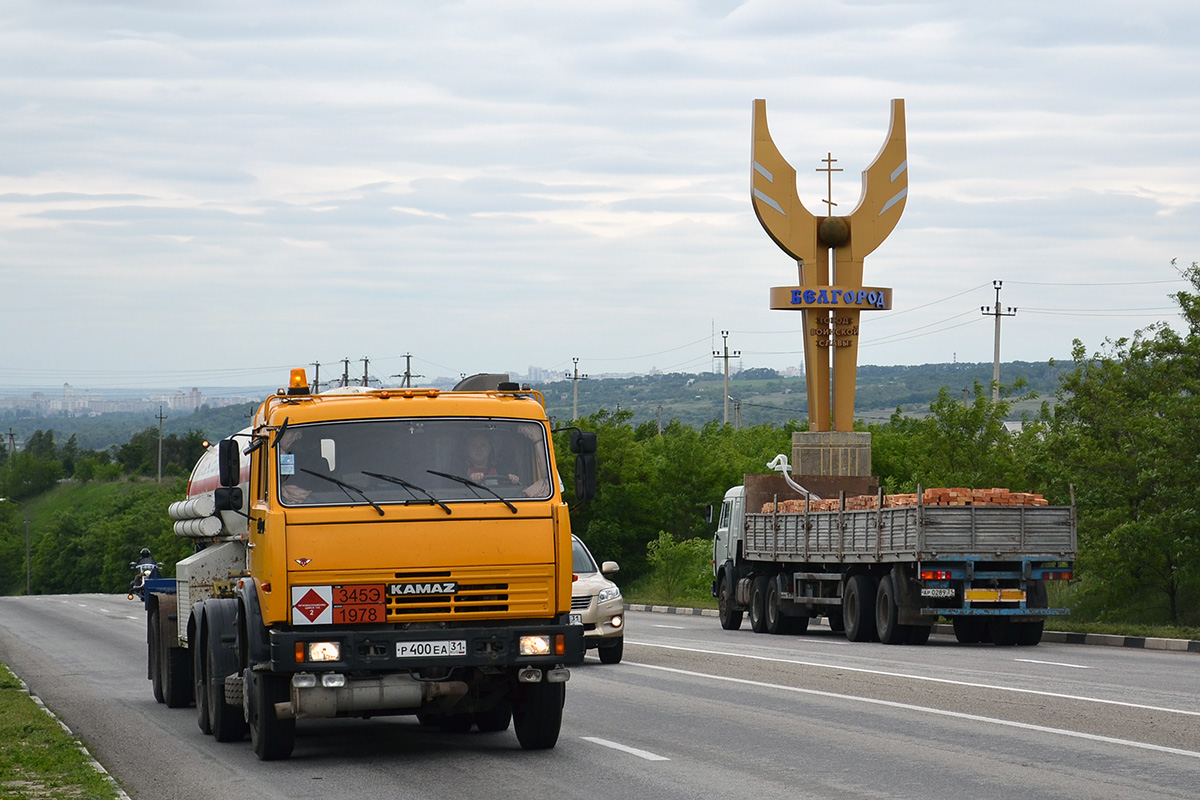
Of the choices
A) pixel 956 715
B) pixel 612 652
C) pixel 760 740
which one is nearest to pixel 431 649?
pixel 760 740

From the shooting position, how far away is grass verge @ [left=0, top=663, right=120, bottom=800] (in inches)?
388

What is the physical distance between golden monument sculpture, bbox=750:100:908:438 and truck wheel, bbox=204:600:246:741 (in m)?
28.3

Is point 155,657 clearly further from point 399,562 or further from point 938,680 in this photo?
point 938,680

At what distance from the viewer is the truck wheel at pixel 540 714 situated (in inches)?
452

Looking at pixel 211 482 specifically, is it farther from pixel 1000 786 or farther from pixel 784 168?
pixel 784 168

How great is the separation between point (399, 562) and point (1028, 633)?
15.6 m

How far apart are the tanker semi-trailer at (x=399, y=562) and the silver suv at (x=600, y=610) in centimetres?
786

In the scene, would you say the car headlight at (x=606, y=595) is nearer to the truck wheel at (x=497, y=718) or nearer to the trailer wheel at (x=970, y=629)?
the truck wheel at (x=497, y=718)

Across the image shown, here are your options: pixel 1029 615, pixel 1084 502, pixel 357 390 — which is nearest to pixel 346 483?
pixel 357 390

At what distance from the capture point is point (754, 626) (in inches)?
1161

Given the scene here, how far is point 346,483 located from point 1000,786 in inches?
188

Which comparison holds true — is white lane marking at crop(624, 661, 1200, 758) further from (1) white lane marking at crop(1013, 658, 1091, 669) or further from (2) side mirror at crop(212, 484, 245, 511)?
(2) side mirror at crop(212, 484, 245, 511)

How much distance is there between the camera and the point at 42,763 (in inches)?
438

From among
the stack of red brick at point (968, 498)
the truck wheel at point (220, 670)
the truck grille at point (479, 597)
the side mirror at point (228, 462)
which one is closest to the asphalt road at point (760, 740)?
the truck wheel at point (220, 670)
